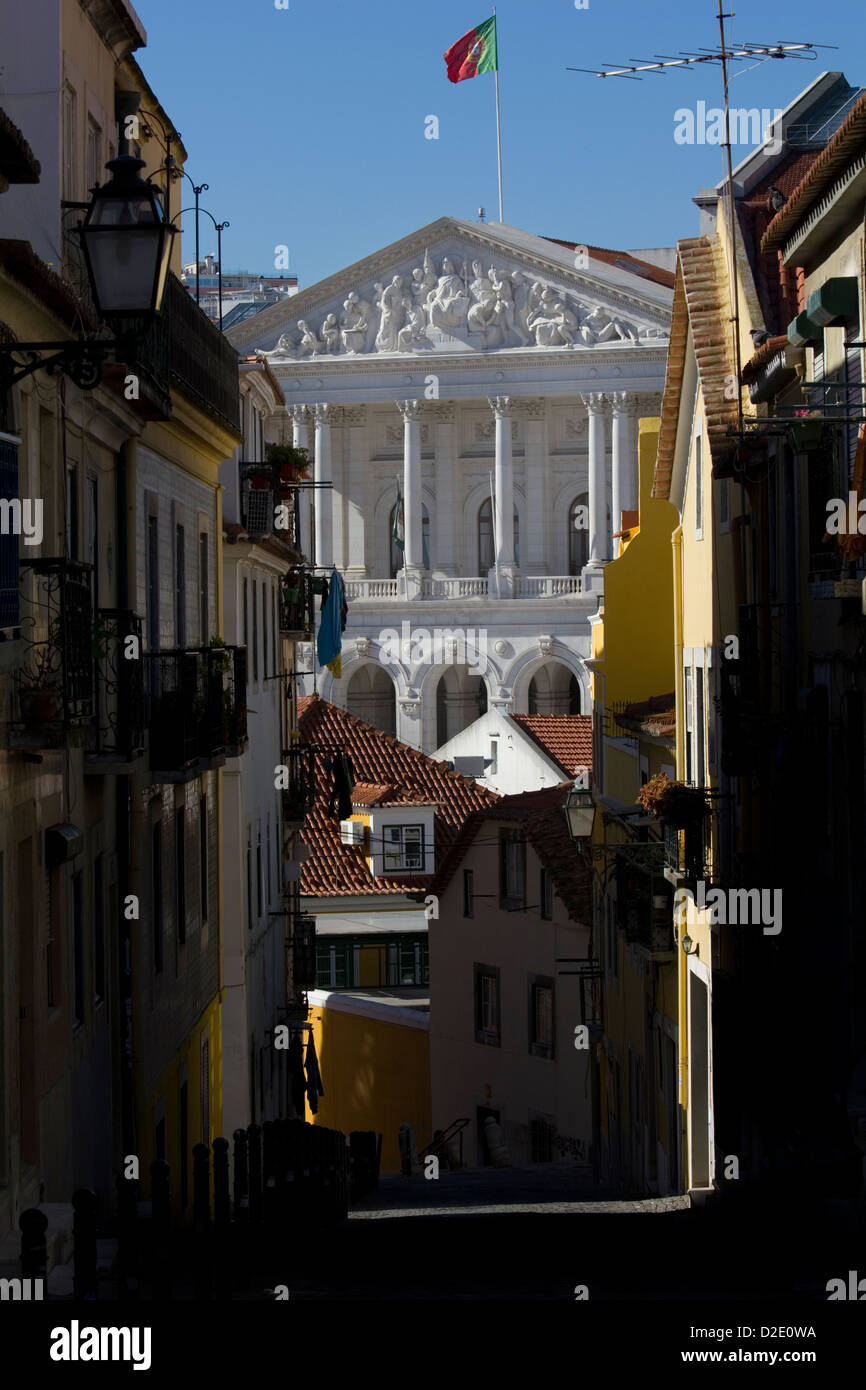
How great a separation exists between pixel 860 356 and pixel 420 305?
2645 inches

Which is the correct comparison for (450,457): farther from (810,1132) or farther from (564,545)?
(810,1132)

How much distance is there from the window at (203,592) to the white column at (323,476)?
59359 mm

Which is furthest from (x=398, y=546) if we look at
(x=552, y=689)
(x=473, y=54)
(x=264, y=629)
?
(x=264, y=629)

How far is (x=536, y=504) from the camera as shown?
81188 mm

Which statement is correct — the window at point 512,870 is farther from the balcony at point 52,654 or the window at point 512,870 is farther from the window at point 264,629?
the balcony at point 52,654

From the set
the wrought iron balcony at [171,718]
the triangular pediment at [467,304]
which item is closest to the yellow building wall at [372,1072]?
the wrought iron balcony at [171,718]

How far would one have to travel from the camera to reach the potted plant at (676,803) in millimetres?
17312

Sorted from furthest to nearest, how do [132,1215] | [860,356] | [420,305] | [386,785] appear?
[420,305]
[386,785]
[860,356]
[132,1215]

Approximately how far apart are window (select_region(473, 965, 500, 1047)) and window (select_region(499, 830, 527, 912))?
4.12 ft

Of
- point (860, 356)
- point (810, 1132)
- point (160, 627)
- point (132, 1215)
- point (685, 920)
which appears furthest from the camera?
point (685, 920)

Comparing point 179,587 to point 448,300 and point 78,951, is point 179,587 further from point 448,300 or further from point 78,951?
point 448,300
